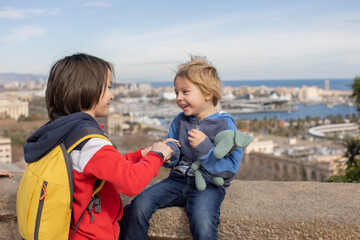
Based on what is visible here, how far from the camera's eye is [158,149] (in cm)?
162

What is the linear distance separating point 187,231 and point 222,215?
0.17 m

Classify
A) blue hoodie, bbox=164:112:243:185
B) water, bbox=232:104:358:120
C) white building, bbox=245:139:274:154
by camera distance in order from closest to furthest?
blue hoodie, bbox=164:112:243:185, white building, bbox=245:139:274:154, water, bbox=232:104:358:120

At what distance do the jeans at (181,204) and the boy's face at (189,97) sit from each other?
348mm

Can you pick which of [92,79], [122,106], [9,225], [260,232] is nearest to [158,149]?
[92,79]

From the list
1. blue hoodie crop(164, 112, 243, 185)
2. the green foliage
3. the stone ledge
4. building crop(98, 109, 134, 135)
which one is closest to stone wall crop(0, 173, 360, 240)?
the stone ledge

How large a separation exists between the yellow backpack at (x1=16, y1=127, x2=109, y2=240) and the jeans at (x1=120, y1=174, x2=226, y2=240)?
14.9 inches

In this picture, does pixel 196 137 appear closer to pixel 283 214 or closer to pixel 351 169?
pixel 283 214

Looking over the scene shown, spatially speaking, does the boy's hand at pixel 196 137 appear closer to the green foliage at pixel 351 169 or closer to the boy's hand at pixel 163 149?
the boy's hand at pixel 163 149

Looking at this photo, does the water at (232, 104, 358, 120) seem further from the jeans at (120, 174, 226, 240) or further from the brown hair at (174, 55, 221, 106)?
the jeans at (120, 174, 226, 240)

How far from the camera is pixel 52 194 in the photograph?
4.34 feet

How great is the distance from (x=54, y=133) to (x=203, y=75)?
0.84 m

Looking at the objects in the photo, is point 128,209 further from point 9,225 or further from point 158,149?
point 9,225

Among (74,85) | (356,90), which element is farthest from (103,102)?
(356,90)

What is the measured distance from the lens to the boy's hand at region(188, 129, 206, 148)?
1.72 metres
